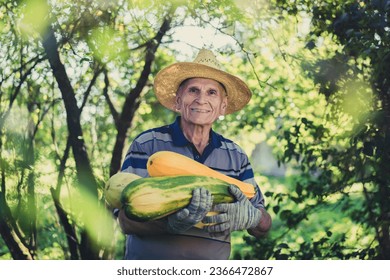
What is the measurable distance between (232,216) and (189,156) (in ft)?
1.74

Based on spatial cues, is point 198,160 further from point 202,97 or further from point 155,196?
point 155,196

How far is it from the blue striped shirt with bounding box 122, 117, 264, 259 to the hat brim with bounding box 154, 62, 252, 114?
312mm

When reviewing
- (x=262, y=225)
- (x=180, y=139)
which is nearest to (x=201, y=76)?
(x=180, y=139)

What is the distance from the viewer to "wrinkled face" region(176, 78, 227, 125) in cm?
332

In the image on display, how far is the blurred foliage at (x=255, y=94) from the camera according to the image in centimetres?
486

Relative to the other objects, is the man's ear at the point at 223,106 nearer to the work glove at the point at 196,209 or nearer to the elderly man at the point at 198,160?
the elderly man at the point at 198,160

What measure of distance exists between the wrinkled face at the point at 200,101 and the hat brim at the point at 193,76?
5 centimetres

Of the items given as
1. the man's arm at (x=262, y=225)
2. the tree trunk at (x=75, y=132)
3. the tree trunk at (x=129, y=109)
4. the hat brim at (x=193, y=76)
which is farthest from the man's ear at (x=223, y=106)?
the tree trunk at (x=129, y=109)

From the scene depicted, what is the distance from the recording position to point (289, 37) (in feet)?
20.3

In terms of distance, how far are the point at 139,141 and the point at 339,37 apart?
219 cm

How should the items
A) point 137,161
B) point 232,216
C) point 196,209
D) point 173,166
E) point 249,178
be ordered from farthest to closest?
point 249,178 < point 137,161 < point 173,166 < point 232,216 < point 196,209

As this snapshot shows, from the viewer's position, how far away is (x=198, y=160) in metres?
3.35

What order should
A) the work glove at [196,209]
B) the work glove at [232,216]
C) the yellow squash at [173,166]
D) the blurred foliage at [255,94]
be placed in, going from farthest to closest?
the blurred foliage at [255,94], the yellow squash at [173,166], the work glove at [232,216], the work glove at [196,209]
